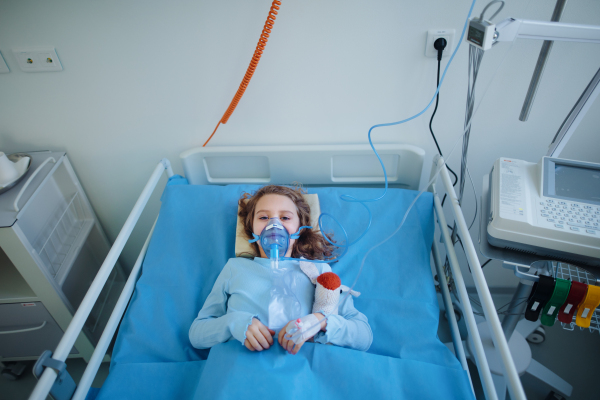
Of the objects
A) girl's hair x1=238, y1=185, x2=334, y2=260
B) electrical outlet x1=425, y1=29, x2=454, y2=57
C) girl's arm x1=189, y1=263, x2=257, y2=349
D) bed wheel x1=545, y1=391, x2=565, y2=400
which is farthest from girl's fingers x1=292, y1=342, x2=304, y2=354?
bed wheel x1=545, y1=391, x2=565, y2=400

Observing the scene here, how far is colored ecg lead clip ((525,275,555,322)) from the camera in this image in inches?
35.5

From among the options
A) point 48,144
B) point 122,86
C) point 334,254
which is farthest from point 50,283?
point 334,254

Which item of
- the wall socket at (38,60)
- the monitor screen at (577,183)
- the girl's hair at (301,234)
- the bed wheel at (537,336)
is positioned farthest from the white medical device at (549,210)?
the wall socket at (38,60)

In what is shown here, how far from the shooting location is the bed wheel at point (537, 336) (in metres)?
1.77

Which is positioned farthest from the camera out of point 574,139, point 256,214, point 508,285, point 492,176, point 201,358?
point 508,285

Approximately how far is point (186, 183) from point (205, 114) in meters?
0.34

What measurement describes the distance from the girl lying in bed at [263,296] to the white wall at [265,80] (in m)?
0.41

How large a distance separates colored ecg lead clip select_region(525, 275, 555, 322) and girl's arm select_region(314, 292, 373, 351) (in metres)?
0.46

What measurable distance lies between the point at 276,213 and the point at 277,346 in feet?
1.48

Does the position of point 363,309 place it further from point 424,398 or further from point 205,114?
point 205,114

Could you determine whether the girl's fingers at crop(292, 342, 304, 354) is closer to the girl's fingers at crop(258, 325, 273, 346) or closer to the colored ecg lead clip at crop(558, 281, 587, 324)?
the girl's fingers at crop(258, 325, 273, 346)

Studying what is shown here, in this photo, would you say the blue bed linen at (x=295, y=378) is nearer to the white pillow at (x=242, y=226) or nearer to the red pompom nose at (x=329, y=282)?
the red pompom nose at (x=329, y=282)

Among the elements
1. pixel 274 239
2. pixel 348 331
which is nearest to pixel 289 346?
pixel 348 331

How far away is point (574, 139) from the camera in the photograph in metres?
1.53
